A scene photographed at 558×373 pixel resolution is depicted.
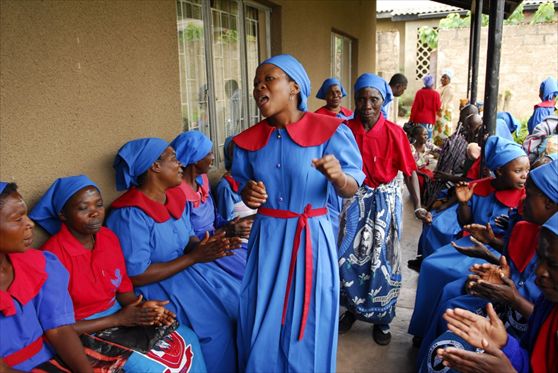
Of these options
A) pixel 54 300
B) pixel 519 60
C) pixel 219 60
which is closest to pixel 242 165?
pixel 54 300

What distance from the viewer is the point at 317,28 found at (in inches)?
261

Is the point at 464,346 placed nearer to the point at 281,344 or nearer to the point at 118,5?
the point at 281,344

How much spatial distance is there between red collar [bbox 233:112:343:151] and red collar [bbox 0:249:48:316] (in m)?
0.96

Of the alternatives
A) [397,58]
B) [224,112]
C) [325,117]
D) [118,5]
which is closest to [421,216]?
[325,117]

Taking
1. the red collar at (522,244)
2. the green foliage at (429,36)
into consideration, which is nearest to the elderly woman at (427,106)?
the green foliage at (429,36)

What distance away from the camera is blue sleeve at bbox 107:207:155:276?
249cm

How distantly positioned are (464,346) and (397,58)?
16.4 metres

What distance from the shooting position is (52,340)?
1931mm

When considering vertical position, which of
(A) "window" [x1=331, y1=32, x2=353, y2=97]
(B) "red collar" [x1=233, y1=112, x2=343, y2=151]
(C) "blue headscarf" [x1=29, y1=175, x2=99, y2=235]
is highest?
(A) "window" [x1=331, y1=32, x2=353, y2=97]

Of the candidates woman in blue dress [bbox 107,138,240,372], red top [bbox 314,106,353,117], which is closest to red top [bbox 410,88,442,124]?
red top [bbox 314,106,353,117]

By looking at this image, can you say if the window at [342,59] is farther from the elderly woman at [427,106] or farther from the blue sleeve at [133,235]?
the blue sleeve at [133,235]

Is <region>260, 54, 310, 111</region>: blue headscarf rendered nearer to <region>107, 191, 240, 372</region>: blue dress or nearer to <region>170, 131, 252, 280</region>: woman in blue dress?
<region>107, 191, 240, 372</region>: blue dress

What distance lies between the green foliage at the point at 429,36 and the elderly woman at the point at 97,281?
1607cm

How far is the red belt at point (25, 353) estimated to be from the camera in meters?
1.81
